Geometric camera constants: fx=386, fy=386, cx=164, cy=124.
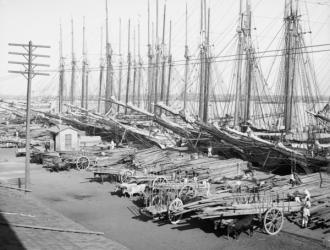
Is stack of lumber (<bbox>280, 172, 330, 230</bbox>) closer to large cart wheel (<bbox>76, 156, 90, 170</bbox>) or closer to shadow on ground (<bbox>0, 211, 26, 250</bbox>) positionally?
shadow on ground (<bbox>0, 211, 26, 250</bbox>)

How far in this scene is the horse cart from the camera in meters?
14.0

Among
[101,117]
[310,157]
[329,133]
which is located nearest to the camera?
[310,157]

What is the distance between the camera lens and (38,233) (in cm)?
1222

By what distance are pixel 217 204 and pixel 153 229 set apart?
2.76m

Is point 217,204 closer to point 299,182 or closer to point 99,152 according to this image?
point 299,182

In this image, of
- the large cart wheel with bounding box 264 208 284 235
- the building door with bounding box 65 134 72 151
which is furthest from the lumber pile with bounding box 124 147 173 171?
the large cart wheel with bounding box 264 208 284 235

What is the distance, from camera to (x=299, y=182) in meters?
18.8

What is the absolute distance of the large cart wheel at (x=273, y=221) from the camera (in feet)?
→ 47.2

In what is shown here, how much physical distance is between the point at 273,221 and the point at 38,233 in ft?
27.7

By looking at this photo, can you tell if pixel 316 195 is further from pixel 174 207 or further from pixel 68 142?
pixel 68 142

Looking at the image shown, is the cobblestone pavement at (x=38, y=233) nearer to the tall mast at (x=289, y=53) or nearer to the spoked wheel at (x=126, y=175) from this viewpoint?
the spoked wheel at (x=126, y=175)

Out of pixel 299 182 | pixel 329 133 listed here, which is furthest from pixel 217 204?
pixel 329 133

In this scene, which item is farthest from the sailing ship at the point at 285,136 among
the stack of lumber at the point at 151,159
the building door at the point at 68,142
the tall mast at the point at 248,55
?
the building door at the point at 68,142

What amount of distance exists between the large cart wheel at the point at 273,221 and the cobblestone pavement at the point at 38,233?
5781 millimetres
